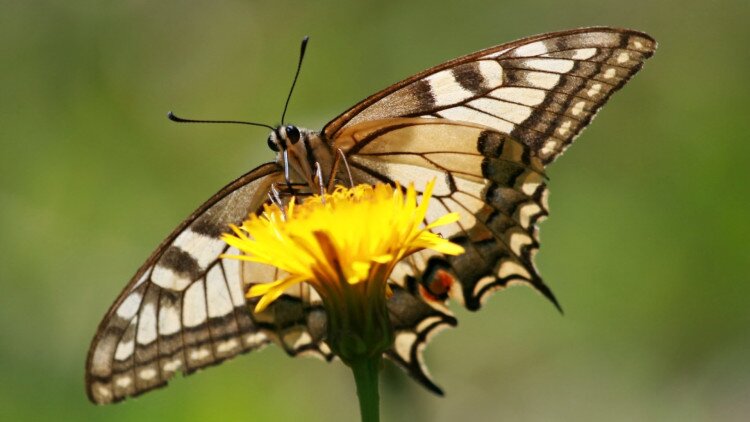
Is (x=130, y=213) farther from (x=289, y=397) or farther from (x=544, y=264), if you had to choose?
(x=544, y=264)

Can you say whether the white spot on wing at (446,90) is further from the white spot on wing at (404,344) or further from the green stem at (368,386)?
the green stem at (368,386)

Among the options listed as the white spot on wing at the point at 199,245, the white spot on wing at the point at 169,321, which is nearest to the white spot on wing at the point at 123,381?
the white spot on wing at the point at 169,321

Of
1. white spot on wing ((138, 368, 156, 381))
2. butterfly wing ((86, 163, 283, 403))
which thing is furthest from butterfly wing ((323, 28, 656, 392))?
white spot on wing ((138, 368, 156, 381))

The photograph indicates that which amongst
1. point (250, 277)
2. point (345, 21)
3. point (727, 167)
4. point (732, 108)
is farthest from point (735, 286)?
point (345, 21)

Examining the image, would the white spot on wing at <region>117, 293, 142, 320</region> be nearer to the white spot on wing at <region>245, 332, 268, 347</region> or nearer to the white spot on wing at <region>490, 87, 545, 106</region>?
the white spot on wing at <region>245, 332, 268, 347</region>

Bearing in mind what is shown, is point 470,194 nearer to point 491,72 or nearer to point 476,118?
point 476,118

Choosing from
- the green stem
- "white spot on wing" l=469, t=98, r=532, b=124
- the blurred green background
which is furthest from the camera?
the blurred green background
